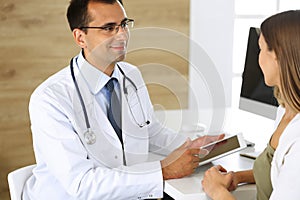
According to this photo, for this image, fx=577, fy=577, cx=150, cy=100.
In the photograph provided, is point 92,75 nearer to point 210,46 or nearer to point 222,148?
point 222,148

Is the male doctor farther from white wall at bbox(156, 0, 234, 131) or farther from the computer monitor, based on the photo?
white wall at bbox(156, 0, 234, 131)

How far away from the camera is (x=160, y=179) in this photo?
180cm

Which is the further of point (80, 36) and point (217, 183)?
point (80, 36)

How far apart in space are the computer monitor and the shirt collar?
2.25 feet

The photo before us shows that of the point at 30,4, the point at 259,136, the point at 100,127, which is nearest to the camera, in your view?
the point at 100,127

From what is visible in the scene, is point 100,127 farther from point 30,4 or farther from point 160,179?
point 30,4

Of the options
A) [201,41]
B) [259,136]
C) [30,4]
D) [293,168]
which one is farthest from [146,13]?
[293,168]

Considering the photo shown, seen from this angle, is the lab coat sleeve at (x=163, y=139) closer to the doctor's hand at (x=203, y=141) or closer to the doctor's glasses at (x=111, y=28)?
the doctor's hand at (x=203, y=141)

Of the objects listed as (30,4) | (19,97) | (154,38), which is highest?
(30,4)

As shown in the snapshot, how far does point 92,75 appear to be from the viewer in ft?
6.62

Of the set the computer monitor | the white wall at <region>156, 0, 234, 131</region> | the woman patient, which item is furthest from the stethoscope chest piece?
the white wall at <region>156, 0, 234, 131</region>

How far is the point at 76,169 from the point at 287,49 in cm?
76

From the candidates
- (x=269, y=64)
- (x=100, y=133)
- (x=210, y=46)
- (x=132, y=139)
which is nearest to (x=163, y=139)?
(x=132, y=139)

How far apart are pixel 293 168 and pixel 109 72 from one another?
88 cm
